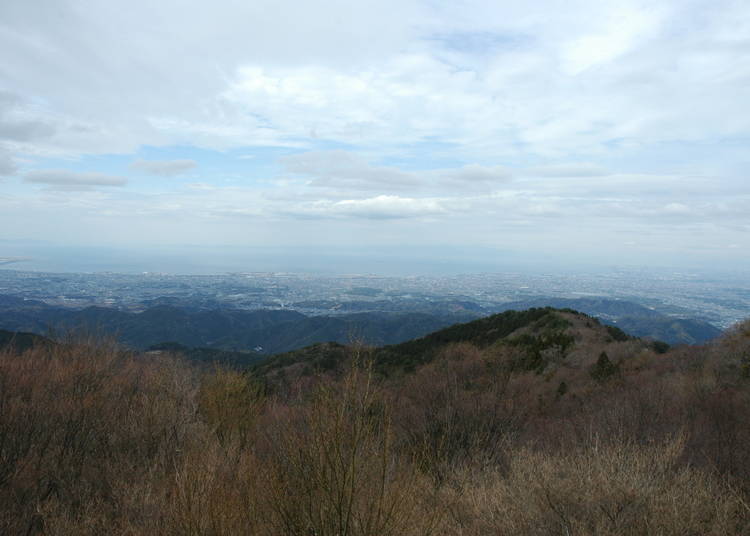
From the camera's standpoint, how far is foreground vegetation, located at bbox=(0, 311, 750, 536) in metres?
6.50

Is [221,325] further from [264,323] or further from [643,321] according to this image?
[643,321]

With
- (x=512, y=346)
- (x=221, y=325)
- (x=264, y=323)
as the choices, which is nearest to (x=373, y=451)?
(x=512, y=346)

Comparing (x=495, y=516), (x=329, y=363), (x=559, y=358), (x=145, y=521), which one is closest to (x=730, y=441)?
(x=495, y=516)

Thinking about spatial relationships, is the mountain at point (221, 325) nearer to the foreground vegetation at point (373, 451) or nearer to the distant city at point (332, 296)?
the distant city at point (332, 296)

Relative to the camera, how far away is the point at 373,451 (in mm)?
7062

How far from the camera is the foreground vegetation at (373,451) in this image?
650 centimetres

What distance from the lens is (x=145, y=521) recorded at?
355 inches

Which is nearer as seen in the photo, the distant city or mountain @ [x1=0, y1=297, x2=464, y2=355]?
mountain @ [x1=0, y1=297, x2=464, y2=355]

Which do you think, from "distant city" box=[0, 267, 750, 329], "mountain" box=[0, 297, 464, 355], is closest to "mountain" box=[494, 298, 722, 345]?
"distant city" box=[0, 267, 750, 329]

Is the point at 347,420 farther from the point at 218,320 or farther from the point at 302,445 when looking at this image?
the point at 218,320

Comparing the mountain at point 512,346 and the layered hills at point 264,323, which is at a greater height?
the mountain at point 512,346

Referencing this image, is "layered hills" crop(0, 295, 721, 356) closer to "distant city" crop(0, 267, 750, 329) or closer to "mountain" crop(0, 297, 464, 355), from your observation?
"mountain" crop(0, 297, 464, 355)

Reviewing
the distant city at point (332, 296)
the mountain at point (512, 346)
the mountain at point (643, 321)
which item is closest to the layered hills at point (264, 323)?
the mountain at point (643, 321)

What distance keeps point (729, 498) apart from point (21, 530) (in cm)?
1702
